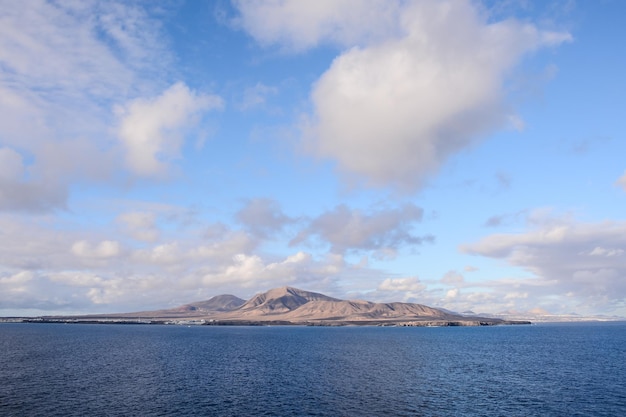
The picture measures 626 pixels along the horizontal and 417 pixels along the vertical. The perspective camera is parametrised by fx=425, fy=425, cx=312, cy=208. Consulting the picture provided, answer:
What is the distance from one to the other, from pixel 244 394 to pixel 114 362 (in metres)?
70.2

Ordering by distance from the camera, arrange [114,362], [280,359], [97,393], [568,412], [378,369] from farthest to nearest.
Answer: [280,359] < [114,362] < [378,369] < [97,393] < [568,412]

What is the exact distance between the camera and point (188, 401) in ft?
267

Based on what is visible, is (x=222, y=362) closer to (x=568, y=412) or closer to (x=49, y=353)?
(x=49, y=353)

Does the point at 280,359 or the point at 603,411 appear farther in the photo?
the point at 280,359

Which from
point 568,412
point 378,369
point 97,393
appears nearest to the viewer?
point 568,412

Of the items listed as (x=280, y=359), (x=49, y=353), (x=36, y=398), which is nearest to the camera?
(x=36, y=398)

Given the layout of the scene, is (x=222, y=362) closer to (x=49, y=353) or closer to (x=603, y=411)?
(x=49, y=353)

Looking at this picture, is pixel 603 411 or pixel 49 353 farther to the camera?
pixel 49 353

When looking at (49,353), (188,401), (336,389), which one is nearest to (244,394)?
(188,401)

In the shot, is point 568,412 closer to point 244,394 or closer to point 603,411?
point 603,411

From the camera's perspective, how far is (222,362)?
142125mm

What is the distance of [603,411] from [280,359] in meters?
99.7

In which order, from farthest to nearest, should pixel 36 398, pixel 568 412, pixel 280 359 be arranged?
pixel 280 359
pixel 36 398
pixel 568 412

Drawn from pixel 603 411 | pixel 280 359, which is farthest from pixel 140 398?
pixel 603 411
